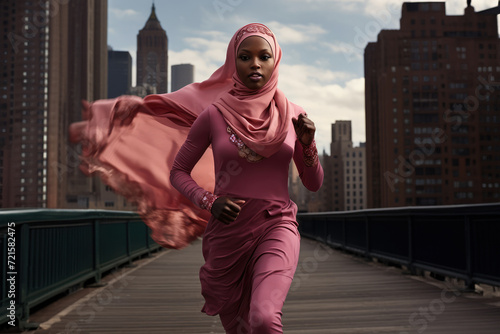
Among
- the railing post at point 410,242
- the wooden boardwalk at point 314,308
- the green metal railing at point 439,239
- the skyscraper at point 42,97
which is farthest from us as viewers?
the skyscraper at point 42,97

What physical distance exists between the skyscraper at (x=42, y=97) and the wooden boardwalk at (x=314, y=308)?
458ft

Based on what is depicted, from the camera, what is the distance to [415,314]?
665 cm

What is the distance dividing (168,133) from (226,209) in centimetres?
158

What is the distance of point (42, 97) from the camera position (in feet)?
521

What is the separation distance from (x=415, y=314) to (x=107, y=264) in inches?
228

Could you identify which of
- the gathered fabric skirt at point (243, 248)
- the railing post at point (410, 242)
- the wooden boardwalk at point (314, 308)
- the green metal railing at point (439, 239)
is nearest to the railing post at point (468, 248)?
the green metal railing at point (439, 239)

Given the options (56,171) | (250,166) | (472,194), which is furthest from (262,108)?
(56,171)

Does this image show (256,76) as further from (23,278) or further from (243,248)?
(23,278)

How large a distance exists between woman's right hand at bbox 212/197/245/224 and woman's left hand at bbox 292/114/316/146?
462 millimetres

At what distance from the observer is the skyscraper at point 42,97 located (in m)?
152

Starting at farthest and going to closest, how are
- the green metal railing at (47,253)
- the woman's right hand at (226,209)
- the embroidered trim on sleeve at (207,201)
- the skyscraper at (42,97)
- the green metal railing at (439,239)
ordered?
the skyscraper at (42,97) < the green metal railing at (439,239) < the green metal railing at (47,253) < the embroidered trim on sleeve at (207,201) < the woman's right hand at (226,209)

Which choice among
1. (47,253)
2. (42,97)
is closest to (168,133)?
(47,253)

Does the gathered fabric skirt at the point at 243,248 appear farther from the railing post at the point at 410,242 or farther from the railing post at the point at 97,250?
the railing post at the point at 410,242

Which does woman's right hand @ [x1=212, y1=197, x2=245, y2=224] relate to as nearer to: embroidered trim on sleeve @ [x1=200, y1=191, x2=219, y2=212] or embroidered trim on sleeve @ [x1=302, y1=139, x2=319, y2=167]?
embroidered trim on sleeve @ [x1=200, y1=191, x2=219, y2=212]
